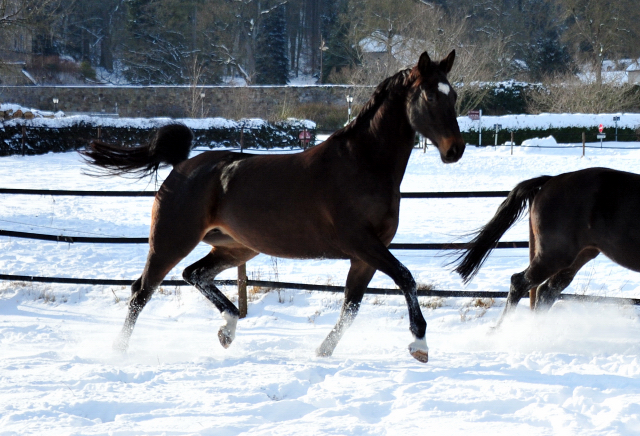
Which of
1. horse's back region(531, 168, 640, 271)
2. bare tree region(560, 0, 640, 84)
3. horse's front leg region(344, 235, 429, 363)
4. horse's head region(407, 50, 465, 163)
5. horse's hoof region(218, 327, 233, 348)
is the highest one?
bare tree region(560, 0, 640, 84)

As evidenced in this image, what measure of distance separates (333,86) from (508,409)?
3991 cm

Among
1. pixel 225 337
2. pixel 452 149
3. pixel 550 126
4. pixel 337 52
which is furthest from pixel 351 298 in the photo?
pixel 337 52

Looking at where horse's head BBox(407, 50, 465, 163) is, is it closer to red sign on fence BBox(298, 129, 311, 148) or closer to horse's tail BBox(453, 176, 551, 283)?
horse's tail BBox(453, 176, 551, 283)

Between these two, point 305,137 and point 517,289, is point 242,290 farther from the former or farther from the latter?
point 305,137

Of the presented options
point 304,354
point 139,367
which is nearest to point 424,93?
point 304,354

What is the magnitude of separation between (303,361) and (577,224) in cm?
198

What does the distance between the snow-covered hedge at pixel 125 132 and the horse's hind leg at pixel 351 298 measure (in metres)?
19.8

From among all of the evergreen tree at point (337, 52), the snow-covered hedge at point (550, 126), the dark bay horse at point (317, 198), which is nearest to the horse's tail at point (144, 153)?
the dark bay horse at point (317, 198)

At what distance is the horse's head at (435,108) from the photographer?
3418mm

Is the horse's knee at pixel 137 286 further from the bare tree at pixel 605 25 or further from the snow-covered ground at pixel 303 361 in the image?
the bare tree at pixel 605 25

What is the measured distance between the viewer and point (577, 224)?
425 centimetres

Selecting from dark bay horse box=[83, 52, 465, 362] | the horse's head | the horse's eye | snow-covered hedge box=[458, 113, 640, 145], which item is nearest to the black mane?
dark bay horse box=[83, 52, 465, 362]

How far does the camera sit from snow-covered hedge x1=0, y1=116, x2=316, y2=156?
2314 centimetres

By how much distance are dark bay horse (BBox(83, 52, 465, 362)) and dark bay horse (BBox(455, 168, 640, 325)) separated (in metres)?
1.19
